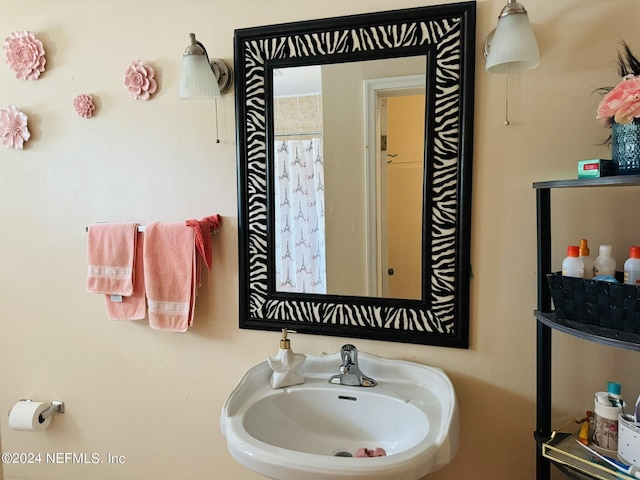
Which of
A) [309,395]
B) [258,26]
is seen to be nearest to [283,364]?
[309,395]

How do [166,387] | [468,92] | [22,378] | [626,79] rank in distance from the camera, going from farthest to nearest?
[22,378] → [166,387] → [468,92] → [626,79]

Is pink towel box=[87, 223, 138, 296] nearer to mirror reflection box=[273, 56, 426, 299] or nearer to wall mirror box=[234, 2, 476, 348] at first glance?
wall mirror box=[234, 2, 476, 348]

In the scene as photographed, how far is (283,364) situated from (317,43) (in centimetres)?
100

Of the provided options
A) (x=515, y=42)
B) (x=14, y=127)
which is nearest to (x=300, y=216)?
(x=515, y=42)

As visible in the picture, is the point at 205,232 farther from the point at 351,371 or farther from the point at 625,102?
the point at 625,102

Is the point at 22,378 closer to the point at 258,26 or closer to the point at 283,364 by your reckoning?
the point at 283,364

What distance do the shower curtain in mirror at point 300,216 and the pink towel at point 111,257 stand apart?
52 centimetres

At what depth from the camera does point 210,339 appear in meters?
1.55

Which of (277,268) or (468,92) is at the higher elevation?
(468,92)

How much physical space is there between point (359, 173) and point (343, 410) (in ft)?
2.39

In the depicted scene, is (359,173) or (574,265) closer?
(574,265)

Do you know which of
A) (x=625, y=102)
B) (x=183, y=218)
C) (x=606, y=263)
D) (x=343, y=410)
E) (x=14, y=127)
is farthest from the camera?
(x=14, y=127)

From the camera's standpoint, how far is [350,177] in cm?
138

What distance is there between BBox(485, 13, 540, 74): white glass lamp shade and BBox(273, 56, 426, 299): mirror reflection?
8.8 inches
